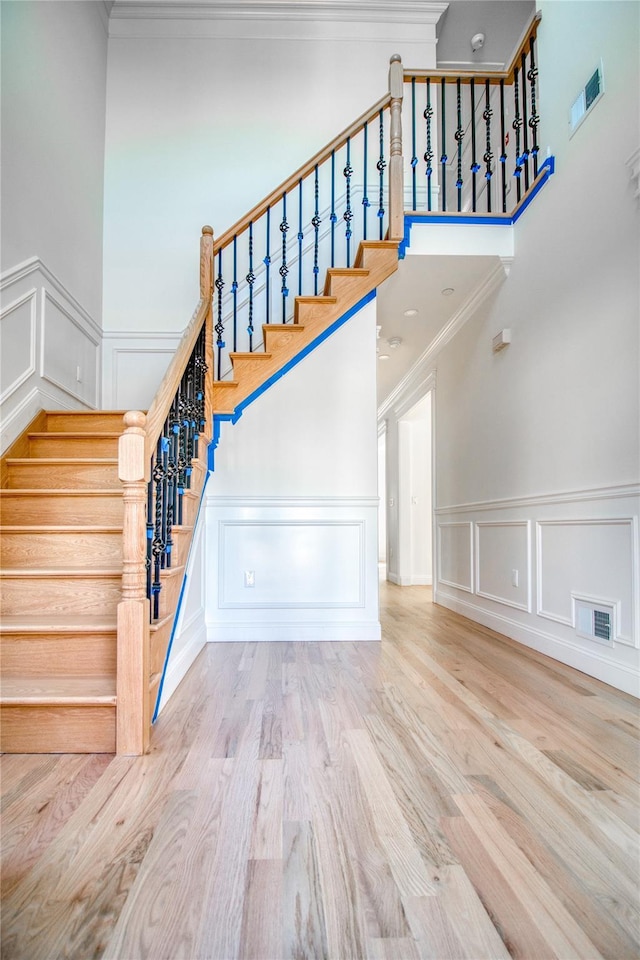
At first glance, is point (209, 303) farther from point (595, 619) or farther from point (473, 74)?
point (595, 619)

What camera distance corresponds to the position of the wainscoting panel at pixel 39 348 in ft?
8.95

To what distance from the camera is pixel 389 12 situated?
14.0 ft

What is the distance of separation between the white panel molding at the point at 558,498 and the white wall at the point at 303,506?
846mm

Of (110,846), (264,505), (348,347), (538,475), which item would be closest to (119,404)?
(264,505)

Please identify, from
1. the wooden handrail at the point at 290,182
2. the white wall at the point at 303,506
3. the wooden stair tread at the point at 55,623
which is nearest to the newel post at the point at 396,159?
the wooden handrail at the point at 290,182

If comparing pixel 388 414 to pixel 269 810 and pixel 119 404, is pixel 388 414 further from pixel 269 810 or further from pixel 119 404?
pixel 269 810

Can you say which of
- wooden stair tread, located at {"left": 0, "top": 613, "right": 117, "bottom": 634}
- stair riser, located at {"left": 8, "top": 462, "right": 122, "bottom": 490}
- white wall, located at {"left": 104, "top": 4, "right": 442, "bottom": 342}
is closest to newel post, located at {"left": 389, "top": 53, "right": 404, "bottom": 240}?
white wall, located at {"left": 104, "top": 4, "right": 442, "bottom": 342}

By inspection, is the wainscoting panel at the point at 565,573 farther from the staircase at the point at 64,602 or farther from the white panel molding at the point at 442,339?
the staircase at the point at 64,602

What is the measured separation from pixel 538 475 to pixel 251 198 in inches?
126

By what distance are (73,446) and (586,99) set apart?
3.07m

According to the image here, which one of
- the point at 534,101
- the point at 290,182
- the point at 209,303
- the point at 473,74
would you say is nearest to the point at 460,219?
the point at 534,101

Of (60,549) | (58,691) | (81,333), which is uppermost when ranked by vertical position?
(81,333)

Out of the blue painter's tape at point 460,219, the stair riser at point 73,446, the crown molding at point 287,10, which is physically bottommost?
the stair riser at point 73,446

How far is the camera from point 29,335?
2957 millimetres
